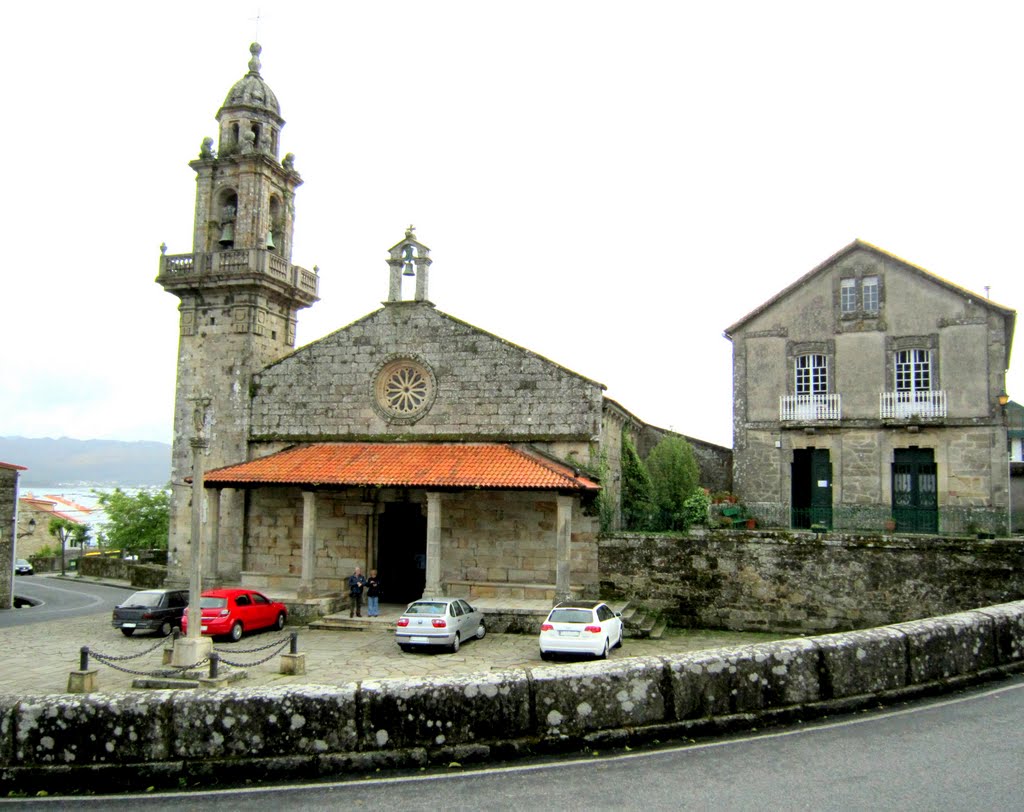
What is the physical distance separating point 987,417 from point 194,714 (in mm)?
23602

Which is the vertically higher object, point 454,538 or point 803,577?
point 454,538

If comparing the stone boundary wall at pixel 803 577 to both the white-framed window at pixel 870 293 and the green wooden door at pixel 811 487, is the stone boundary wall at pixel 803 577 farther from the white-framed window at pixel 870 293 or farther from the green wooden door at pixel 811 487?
the white-framed window at pixel 870 293

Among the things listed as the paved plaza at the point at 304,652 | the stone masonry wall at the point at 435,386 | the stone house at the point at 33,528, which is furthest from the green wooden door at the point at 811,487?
the stone house at the point at 33,528

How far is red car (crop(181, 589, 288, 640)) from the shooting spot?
19450mm

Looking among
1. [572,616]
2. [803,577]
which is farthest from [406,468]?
[803,577]

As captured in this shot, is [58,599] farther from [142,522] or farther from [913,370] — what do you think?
[913,370]

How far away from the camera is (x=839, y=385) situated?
984 inches

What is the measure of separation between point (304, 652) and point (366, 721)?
41.0ft

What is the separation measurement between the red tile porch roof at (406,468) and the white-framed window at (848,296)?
1010 cm

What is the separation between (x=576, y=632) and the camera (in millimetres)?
16812

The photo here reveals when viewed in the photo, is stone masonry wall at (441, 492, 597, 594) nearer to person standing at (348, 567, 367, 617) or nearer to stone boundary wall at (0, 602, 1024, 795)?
person standing at (348, 567, 367, 617)

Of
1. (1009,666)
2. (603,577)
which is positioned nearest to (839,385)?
(603,577)

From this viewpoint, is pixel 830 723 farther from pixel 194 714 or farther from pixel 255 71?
pixel 255 71

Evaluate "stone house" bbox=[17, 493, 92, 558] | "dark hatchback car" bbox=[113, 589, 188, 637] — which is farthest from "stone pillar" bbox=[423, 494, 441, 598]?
"stone house" bbox=[17, 493, 92, 558]
